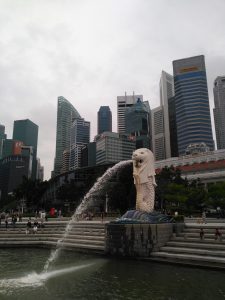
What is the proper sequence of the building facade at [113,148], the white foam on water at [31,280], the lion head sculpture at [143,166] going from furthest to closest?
1. the building facade at [113,148]
2. the lion head sculpture at [143,166]
3. the white foam on water at [31,280]

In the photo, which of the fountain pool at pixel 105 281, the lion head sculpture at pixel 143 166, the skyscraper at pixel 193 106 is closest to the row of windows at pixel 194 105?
the skyscraper at pixel 193 106

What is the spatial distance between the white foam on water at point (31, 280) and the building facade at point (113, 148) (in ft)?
460

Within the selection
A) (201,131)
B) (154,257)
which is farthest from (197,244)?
(201,131)

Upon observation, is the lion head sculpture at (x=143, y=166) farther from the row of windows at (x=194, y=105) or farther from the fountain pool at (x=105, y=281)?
the row of windows at (x=194, y=105)

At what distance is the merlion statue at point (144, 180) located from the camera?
2427 cm

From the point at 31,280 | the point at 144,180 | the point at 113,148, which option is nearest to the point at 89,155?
the point at 113,148

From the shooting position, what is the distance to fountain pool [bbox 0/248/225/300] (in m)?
12.8

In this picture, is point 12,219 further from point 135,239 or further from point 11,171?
point 11,171

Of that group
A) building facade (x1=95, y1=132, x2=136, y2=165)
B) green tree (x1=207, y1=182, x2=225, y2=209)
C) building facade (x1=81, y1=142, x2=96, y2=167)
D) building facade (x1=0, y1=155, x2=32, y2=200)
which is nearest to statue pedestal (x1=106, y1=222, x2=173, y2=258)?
green tree (x1=207, y1=182, x2=225, y2=209)

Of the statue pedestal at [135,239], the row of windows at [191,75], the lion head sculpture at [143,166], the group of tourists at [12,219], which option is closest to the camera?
the statue pedestal at [135,239]

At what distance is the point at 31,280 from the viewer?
15117 millimetres

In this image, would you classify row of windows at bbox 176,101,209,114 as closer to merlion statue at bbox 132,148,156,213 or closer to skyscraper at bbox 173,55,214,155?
skyscraper at bbox 173,55,214,155

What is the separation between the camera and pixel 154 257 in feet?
66.7

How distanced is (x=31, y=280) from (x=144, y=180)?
467 inches
